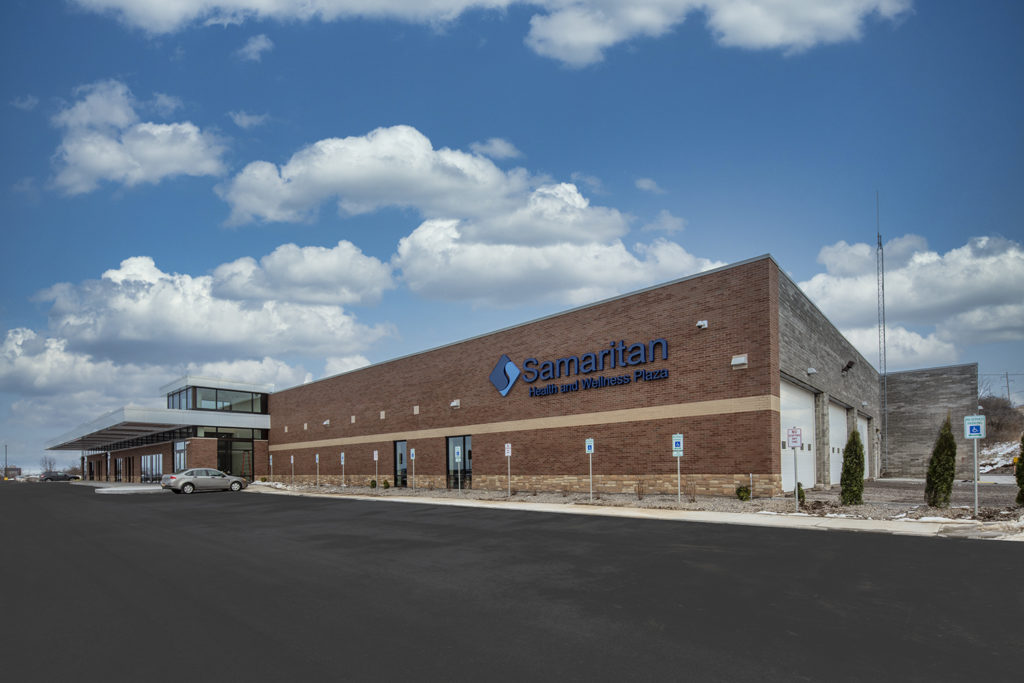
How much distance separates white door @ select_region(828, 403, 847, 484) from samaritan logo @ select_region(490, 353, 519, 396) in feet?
Result: 52.2

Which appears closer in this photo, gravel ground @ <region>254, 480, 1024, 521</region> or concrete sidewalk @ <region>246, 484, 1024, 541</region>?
concrete sidewalk @ <region>246, 484, 1024, 541</region>

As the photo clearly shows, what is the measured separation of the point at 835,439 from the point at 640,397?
1426cm

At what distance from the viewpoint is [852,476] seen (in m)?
20.7

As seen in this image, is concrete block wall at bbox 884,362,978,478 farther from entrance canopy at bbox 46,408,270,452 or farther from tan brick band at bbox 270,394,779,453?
entrance canopy at bbox 46,408,270,452

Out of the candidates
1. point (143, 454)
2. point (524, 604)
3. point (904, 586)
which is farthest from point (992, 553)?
point (143, 454)

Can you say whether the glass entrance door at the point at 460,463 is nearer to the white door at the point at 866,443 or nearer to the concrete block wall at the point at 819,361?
the concrete block wall at the point at 819,361

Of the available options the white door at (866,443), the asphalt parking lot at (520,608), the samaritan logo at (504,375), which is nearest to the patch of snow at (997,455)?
the white door at (866,443)

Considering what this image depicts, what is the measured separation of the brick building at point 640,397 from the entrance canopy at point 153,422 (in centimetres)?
1755

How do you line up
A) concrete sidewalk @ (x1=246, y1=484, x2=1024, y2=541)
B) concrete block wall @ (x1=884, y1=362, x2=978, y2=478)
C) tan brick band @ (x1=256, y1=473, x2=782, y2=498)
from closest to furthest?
1. concrete sidewalk @ (x1=246, y1=484, x2=1024, y2=541)
2. tan brick band @ (x1=256, y1=473, x2=782, y2=498)
3. concrete block wall @ (x1=884, y1=362, x2=978, y2=478)

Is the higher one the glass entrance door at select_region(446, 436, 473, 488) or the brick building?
the brick building

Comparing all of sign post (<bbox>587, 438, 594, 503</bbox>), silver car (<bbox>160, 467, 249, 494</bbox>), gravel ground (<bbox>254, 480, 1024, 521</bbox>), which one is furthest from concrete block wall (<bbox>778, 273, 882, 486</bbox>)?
silver car (<bbox>160, 467, 249, 494</bbox>)

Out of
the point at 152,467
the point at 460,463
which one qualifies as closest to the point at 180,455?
the point at 152,467

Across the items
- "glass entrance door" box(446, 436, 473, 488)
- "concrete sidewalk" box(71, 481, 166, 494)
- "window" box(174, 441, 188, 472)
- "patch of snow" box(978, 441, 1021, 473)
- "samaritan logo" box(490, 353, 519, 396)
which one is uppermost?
"samaritan logo" box(490, 353, 519, 396)

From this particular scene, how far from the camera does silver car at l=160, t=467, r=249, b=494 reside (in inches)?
1592
